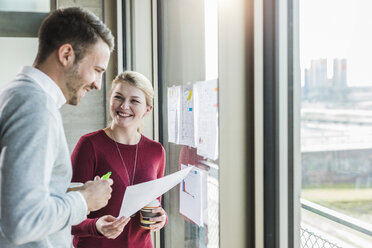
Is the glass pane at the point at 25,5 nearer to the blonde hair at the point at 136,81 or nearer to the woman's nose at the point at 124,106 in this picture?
the blonde hair at the point at 136,81

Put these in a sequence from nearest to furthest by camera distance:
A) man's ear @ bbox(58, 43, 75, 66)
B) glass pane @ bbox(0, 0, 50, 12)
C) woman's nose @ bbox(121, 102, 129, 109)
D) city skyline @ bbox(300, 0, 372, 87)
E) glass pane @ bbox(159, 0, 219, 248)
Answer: city skyline @ bbox(300, 0, 372, 87)
man's ear @ bbox(58, 43, 75, 66)
glass pane @ bbox(159, 0, 219, 248)
woman's nose @ bbox(121, 102, 129, 109)
glass pane @ bbox(0, 0, 50, 12)

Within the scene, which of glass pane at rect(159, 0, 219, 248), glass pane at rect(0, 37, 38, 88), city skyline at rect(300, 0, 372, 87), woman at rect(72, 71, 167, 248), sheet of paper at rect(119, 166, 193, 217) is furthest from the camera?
glass pane at rect(0, 37, 38, 88)

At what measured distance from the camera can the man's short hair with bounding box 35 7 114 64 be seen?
0.94m

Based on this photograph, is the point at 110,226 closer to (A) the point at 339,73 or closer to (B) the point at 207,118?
(B) the point at 207,118

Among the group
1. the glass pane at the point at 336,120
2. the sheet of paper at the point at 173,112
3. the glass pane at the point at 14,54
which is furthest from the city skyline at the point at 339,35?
the glass pane at the point at 14,54

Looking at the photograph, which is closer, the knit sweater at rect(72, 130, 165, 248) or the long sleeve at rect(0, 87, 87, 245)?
the long sleeve at rect(0, 87, 87, 245)

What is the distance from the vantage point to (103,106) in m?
2.95

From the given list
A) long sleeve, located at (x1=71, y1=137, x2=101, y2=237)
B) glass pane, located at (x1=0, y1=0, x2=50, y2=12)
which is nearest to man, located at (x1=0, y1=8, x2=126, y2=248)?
long sleeve, located at (x1=71, y1=137, x2=101, y2=237)

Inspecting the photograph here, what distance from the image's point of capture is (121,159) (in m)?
1.49

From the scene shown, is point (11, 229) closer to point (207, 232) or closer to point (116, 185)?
point (116, 185)

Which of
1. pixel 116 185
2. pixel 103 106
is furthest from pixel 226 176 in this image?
pixel 103 106

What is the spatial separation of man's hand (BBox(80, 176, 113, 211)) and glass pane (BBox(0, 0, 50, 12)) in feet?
8.29

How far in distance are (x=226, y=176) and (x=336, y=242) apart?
1.03 ft

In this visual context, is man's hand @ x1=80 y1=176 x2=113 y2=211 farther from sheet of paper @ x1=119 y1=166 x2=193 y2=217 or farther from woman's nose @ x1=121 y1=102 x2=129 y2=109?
woman's nose @ x1=121 y1=102 x2=129 y2=109
